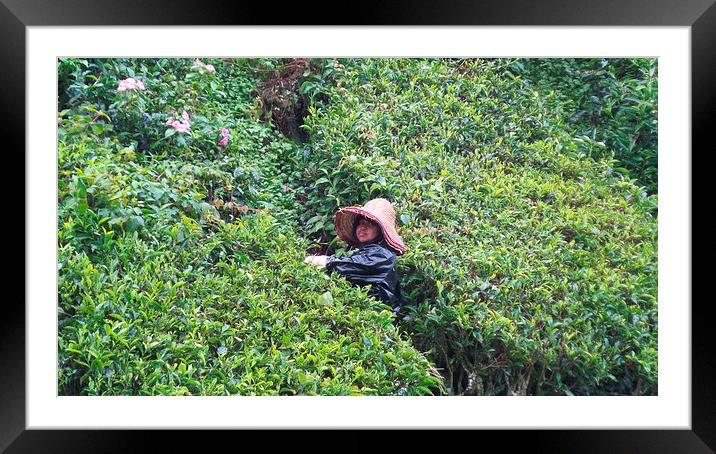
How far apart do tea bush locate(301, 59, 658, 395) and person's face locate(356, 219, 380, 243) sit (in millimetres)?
160

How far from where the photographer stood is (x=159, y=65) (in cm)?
357

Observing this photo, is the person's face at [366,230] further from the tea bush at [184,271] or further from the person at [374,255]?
the tea bush at [184,271]

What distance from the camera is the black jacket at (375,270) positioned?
10.7 ft

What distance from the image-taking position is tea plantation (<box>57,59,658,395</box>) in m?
2.83

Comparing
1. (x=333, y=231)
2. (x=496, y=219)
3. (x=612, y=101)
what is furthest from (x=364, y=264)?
(x=612, y=101)

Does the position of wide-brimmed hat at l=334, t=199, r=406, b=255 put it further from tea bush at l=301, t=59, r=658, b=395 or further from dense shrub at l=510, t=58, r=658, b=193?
dense shrub at l=510, t=58, r=658, b=193
